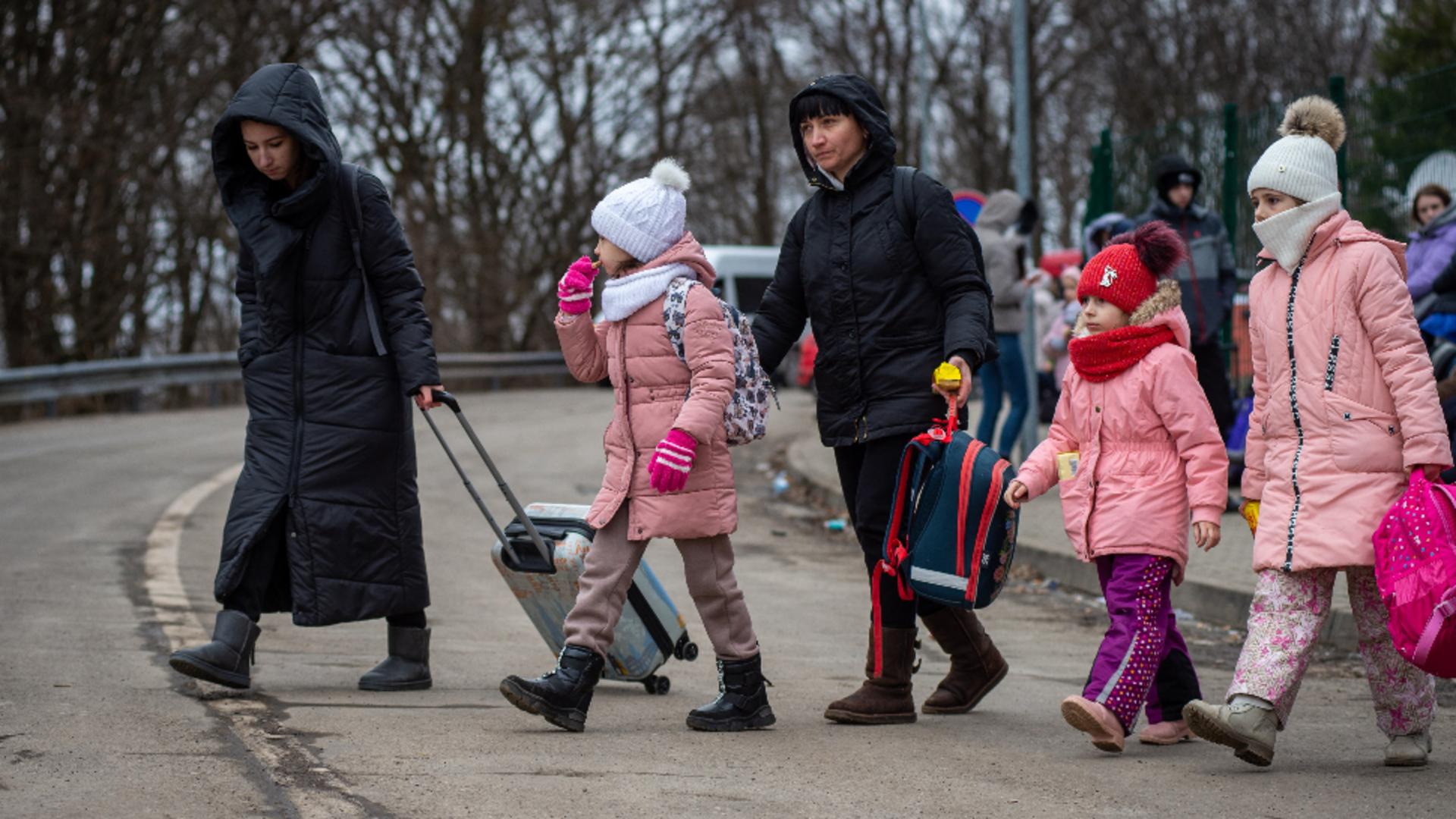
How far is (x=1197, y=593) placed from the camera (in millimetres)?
8875

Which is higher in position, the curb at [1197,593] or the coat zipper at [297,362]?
the coat zipper at [297,362]

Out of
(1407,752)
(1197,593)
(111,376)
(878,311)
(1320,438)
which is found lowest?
(1197,593)

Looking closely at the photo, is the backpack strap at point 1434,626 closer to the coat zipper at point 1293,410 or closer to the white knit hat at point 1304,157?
the coat zipper at point 1293,410

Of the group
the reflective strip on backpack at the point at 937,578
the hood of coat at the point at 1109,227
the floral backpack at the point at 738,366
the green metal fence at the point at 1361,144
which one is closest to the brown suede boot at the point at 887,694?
the reflective strip on backpack at the point at 937,578

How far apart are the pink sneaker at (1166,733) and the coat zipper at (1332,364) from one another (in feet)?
3.49

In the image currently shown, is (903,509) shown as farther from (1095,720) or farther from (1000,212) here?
(1000,212)

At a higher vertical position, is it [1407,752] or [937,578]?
[937,578]

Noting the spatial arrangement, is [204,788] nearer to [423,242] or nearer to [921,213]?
[921,213]

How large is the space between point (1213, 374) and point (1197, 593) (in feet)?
8.07

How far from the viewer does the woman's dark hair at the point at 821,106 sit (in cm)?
597

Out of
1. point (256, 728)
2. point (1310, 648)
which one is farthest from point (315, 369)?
point (1310, 648)

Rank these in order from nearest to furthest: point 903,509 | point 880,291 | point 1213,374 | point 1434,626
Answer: point 1434,626
point 903,509
point 880,291
point 1213,374

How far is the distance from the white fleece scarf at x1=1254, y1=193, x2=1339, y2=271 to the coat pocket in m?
0.46

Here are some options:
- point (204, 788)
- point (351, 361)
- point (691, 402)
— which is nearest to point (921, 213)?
point (691, 402)
